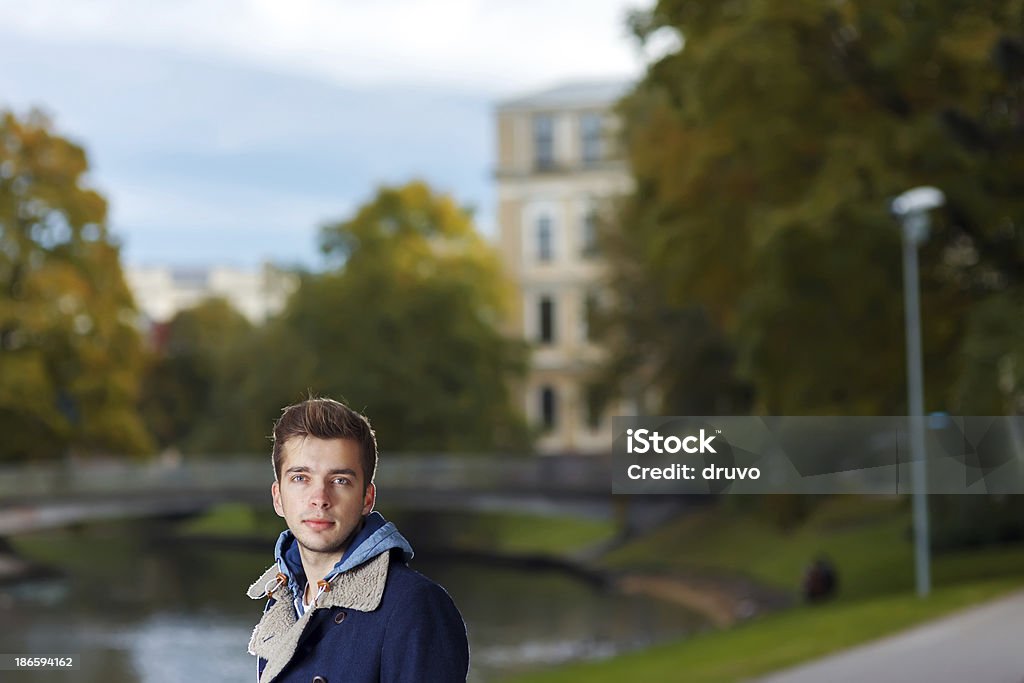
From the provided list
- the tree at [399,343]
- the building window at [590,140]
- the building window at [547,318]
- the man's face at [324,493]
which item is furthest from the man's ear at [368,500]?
the building window at [547,318]

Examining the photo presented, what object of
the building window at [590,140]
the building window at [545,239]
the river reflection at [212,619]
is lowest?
the river reflection at [212,619]

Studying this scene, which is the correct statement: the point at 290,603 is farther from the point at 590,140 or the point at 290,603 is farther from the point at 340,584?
the point at 590,140

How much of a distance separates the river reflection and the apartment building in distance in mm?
17696

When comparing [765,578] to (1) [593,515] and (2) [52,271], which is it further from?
(2) [52,271]

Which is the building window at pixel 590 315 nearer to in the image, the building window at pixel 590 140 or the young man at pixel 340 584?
the building window at pixel 590 140

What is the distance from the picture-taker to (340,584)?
2.76 m

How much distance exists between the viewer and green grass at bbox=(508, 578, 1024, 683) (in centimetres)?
1730

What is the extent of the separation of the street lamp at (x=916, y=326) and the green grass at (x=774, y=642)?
1.08 metres

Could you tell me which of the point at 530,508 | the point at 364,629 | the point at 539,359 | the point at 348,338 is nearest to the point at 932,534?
the point at 530,508

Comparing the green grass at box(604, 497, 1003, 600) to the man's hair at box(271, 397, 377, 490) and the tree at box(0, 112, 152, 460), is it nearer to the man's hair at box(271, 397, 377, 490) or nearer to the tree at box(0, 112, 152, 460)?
the tree at box(0, 112, 152, 460)

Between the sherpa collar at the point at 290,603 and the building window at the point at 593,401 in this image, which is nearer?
the sherpa collar at the point at 290,603

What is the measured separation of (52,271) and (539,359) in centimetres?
2735

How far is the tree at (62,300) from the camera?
39.3m

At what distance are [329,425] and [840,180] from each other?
18217 mm
